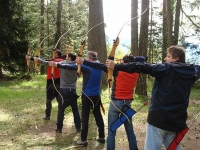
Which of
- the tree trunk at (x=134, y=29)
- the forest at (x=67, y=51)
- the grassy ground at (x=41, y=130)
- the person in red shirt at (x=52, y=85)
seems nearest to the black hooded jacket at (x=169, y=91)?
the forest at (x=67, y=51)

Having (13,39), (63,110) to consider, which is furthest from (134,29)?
(13,39)

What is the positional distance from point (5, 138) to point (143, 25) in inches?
270

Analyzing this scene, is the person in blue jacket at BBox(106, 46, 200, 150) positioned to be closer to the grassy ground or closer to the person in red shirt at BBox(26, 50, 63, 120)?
the grassy ground

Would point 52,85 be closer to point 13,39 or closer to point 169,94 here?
point 169,94

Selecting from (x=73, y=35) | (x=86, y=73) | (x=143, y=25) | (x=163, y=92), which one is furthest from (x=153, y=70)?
(x=73, y=35)

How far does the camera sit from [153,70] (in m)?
3.15

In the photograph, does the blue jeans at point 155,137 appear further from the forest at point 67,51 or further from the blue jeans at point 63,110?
the blue jeans at point 63,110

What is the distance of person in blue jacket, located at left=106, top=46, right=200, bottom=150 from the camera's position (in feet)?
10.6

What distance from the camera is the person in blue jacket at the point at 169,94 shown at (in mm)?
3223

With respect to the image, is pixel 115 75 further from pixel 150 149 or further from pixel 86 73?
pixel 150 149

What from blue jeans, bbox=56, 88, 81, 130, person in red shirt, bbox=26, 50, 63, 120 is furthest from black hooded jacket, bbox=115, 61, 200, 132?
person in red shirt, bbox=26, 50, 63, 120

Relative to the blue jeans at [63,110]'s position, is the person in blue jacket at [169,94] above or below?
above

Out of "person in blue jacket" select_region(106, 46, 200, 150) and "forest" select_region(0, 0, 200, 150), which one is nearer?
"person in blue jacket" select_region(106, 46, 200, 150)

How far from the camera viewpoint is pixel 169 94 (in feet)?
10.8
